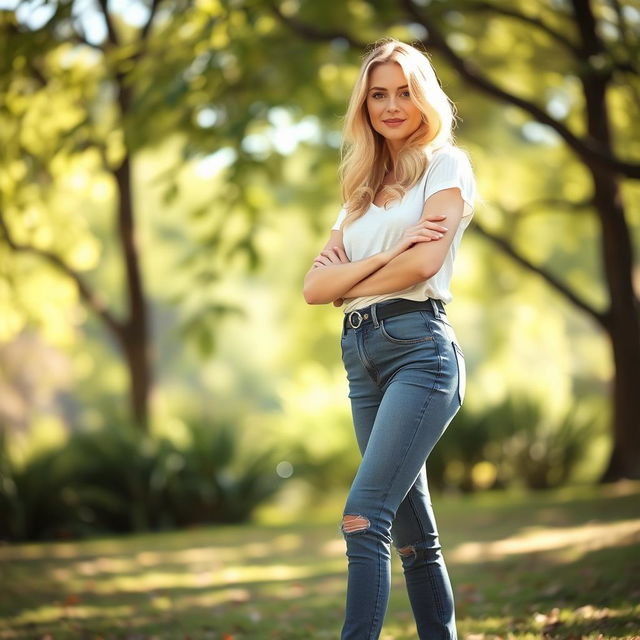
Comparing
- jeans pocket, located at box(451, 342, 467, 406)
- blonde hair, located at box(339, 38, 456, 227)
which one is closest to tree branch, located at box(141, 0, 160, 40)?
blonde hair, located at box(339, 38, 456, 227)

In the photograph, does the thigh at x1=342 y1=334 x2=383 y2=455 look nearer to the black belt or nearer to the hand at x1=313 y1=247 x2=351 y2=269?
the black belt

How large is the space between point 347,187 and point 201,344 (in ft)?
25.7

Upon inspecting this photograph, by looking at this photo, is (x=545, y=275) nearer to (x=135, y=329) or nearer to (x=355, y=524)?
(x=135, y=329)

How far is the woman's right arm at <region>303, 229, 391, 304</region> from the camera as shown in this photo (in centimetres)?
330

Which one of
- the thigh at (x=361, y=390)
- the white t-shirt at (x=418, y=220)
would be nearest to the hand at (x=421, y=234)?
the white t-shirt at (x=418, y=220)

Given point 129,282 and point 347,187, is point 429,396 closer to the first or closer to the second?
point 347,187

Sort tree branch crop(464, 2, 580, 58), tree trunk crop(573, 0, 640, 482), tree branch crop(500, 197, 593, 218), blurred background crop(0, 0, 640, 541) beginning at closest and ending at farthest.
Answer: blurred background crop(0, 0, 640, 541), tree branch crop(464, 2, 580, 58), tree trunk crop(573, 0, 640, 482), tree branch crop(500, 197, 593, 218)

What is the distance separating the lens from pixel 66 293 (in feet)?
53.7

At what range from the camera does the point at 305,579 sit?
288 inches

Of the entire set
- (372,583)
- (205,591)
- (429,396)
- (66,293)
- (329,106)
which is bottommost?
(205,591)

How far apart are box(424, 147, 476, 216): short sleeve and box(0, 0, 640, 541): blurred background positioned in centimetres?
505

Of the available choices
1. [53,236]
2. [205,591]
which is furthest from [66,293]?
[205,591]

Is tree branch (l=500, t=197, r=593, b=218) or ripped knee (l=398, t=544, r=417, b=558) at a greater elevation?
tree branch (l=500, t=197, r=593, b=218)

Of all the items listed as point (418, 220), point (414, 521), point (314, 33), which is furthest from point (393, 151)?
point (314, 33)
